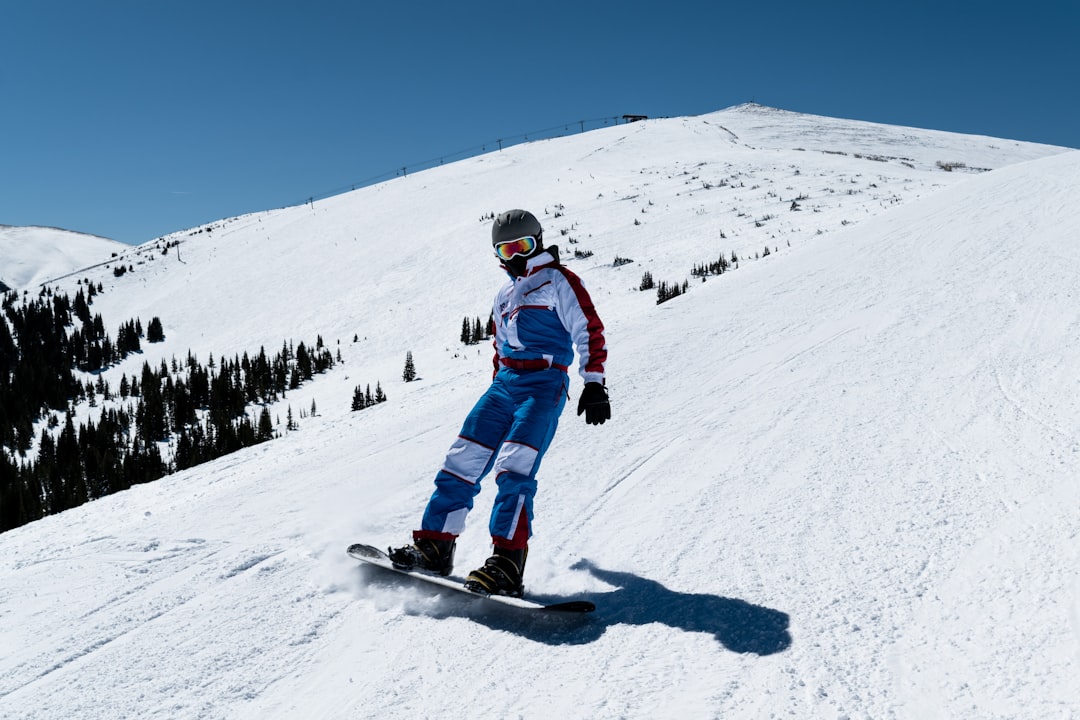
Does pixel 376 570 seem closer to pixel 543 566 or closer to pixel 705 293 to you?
pixel 543 566

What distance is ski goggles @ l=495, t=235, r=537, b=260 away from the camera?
11.8 feet

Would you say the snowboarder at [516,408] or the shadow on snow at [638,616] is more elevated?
the snowboarder at [516,408]

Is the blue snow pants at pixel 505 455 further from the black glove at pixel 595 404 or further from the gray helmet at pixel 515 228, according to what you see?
the gray helmet at pixel 515 228

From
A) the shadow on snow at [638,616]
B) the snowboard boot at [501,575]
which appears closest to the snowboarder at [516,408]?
the snowboard boot at [501,575]

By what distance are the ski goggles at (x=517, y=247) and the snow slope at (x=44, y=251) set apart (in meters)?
164

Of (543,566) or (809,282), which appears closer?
(543,566)

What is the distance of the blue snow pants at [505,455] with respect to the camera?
3.11 m

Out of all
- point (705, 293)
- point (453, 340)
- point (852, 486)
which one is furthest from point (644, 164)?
point (852, 486)

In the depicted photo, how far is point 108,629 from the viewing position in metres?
2.83

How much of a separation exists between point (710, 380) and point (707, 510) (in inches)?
109

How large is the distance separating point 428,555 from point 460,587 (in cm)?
36

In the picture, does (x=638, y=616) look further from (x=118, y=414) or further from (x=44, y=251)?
(x=44, y=251)

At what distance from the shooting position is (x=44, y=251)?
15300 centimetres

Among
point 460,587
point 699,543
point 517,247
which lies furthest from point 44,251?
point 699,543
